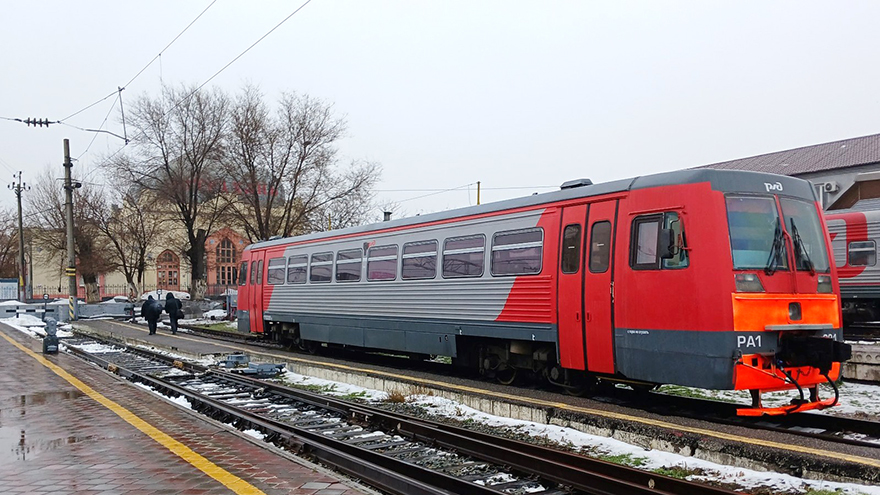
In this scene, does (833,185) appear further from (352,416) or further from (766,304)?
(352,416)

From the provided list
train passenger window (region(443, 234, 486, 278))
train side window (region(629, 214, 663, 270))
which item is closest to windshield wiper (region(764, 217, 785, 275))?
train side window (region(629, 214, 663, 270))

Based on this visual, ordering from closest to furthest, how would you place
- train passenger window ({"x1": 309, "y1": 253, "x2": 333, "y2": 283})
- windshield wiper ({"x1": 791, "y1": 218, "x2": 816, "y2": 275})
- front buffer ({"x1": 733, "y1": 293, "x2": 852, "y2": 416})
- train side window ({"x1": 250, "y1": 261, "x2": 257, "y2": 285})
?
front buffer ({"x1": 733, "y1": 293, "x2": 852, "y2": 416})
windshield wiper ({"x1": 791, "y1": 218, "x2": 816, "y2": 275})
train passenger window ({"x1": 309, "y1": 253, "x2": 333, "y2": 283})
train side window ({"x1": 250, "y1": 261, "x2": 257, "y2": 285})

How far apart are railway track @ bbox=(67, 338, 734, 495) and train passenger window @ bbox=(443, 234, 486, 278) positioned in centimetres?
342

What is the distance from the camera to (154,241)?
4984 cm

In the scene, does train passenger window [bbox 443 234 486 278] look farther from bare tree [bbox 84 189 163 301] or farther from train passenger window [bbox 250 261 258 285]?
bare tree [bbox 84 189 163 301]

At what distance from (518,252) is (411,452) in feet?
15.0

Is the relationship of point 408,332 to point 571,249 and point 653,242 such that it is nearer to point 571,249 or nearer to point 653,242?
point 571,249

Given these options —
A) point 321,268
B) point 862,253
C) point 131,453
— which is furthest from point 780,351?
point 862,253

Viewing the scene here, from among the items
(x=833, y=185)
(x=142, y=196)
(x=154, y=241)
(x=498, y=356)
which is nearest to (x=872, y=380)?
(x=498, y=356)

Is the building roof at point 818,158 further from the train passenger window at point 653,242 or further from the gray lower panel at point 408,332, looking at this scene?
the train passenger window at point 653,242

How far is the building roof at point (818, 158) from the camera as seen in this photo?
35.3 meters

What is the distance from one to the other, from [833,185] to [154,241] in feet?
133

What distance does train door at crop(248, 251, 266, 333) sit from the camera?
70.3 feet

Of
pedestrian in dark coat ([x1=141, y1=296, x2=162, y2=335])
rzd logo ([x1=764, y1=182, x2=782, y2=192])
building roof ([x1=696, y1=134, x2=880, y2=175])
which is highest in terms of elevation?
building roof ([x1=696, y1=134, x2=880, y2=175])
